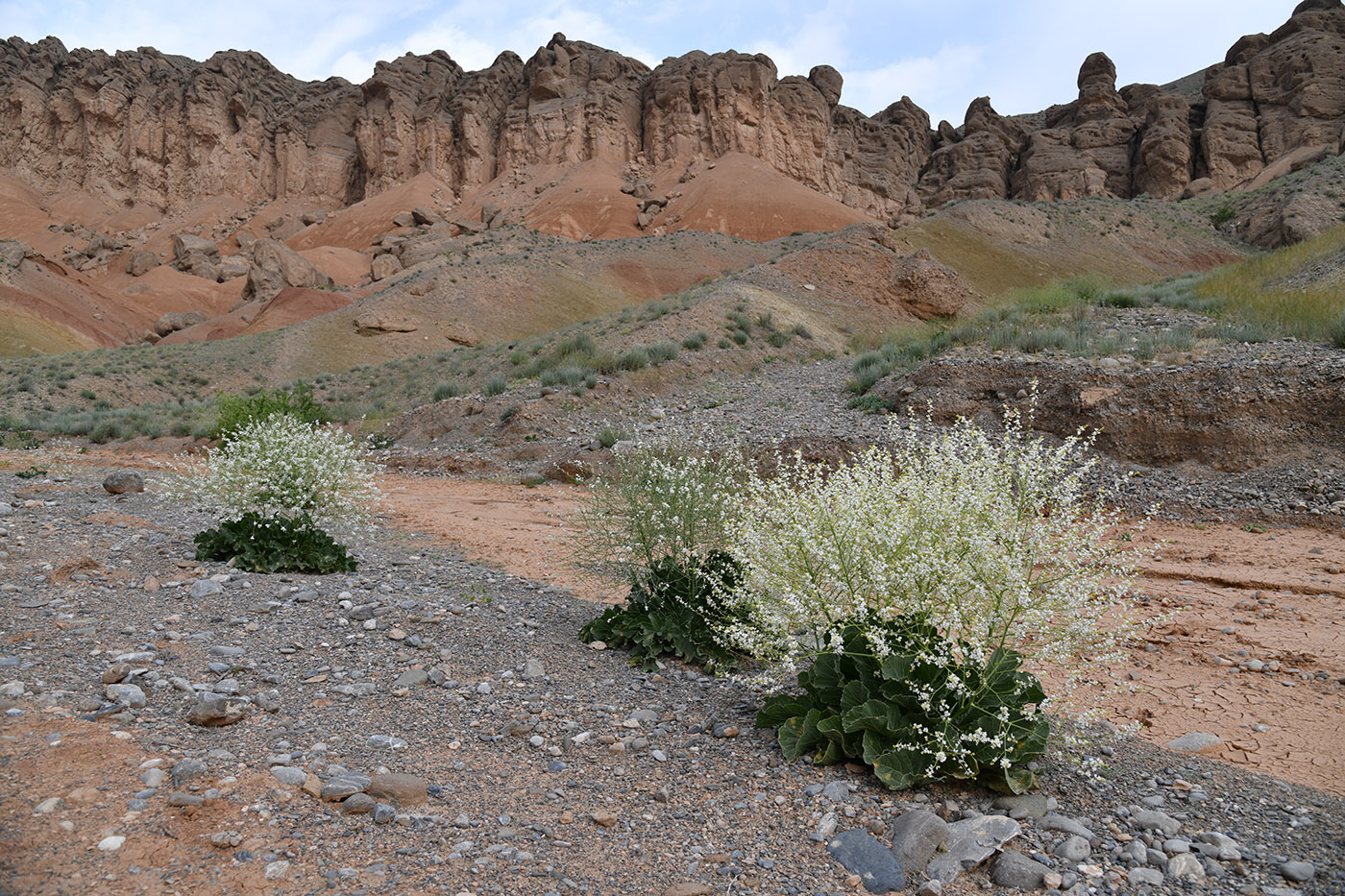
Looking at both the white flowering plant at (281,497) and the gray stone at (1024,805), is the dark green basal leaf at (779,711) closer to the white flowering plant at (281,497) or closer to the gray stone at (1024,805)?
the gray stone at (1024,805)

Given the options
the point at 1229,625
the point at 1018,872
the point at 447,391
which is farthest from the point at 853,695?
the point at 447,391

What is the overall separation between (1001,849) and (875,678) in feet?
2.54

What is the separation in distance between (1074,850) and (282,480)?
5910mm

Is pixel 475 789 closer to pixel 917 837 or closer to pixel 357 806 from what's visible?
pixel 357 806

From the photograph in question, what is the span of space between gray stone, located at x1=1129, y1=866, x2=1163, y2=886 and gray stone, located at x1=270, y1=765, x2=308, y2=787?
303 cm

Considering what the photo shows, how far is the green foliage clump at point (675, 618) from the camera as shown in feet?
14.7

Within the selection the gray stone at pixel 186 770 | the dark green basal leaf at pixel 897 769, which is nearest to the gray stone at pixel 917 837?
the dark green basal leaf at pixel 897 769

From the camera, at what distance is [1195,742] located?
3604mm

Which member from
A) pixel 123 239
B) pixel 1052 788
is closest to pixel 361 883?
pixel 1052 788

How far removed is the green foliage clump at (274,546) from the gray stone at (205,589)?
18.6 inches

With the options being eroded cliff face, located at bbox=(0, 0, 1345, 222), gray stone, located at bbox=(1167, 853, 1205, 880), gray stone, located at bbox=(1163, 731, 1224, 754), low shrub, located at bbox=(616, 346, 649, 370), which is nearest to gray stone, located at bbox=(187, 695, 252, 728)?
gray stone, located at bbox=(1167, 853, 1205, 880)

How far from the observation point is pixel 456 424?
55.0ft

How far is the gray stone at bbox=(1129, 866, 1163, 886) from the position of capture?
2482mm

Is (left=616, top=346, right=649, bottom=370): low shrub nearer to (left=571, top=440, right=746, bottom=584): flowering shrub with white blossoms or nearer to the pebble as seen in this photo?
(left=571, top=440, right=746, bottom=584): flowering shrub with white blossoms
